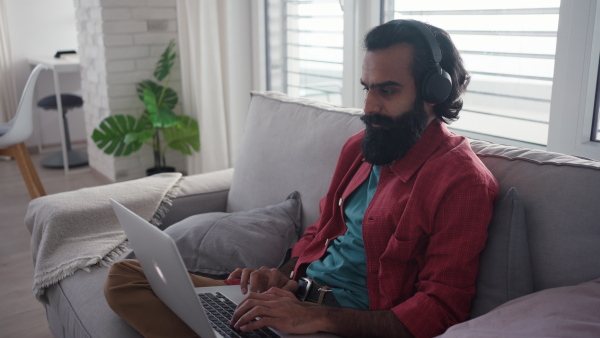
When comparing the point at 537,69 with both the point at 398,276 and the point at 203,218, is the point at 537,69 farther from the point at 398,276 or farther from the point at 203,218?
the point at 203,218

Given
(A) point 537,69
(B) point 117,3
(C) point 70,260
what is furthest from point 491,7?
(B) point 117,3

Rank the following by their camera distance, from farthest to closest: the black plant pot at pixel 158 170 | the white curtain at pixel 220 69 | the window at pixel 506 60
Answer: the black plant pot at pixel 158 170, the white curtain at pixel 220 69, the window at pixel 506 60

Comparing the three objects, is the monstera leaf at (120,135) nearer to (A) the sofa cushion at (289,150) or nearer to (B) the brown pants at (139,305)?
(A) the sofa cushion at (289,150)

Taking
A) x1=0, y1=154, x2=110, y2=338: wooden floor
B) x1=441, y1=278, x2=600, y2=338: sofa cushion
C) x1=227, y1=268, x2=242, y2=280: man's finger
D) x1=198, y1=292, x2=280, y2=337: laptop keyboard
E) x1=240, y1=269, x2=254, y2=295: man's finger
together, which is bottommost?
x1=0, y1=154, x2=110, y2=338: wooden floor

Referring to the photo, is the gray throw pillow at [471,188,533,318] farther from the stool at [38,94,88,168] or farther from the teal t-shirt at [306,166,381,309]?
the stool at [38,94,88,168]

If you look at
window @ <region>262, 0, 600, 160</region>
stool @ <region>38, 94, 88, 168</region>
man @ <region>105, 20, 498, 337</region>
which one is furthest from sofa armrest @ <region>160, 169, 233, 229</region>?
stool @ <region>38, 94, 88, 168</region>

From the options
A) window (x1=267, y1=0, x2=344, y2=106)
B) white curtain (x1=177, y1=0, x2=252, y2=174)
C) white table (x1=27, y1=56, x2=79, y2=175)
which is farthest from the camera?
white table (x1=27, y1=56, x2=79, y2=175)

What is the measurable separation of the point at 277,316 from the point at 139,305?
0.34 meters

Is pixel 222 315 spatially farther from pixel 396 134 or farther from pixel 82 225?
pixel 82 225

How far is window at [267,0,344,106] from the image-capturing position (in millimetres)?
2756

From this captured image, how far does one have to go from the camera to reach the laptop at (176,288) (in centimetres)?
100

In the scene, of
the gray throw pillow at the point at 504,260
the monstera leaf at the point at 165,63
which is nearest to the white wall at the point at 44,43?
the monstera leaf at the point at 165,63

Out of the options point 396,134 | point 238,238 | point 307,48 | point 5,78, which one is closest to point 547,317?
point 396,134

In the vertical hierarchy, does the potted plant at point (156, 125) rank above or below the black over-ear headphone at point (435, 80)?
below
